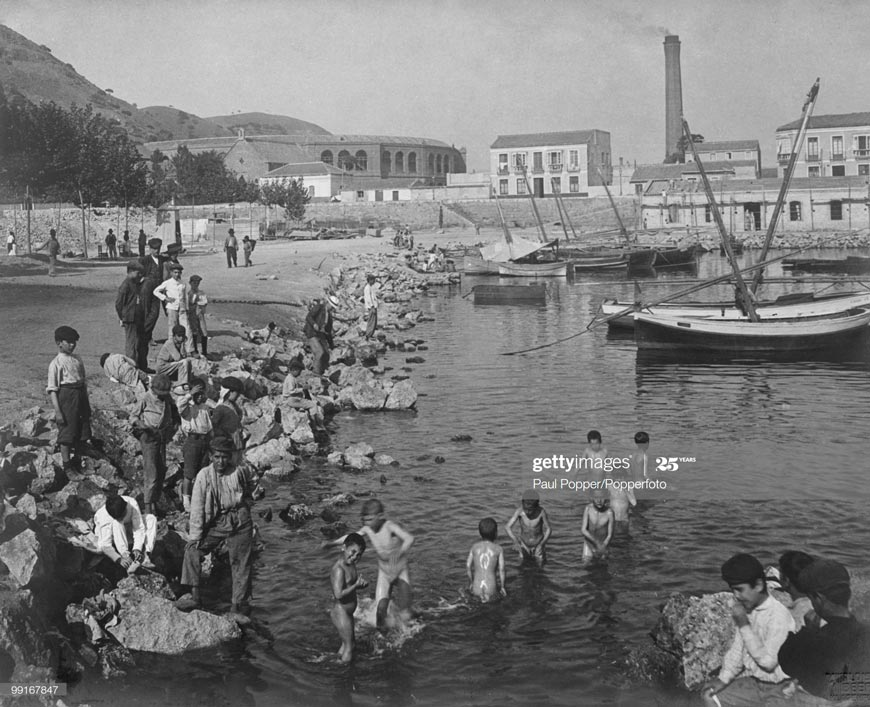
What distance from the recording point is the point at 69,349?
11.6m

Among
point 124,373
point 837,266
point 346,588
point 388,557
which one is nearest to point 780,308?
point 124,373

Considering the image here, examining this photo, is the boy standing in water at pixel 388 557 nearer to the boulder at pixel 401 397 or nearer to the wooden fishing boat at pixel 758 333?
the boulder at pixel 401 397

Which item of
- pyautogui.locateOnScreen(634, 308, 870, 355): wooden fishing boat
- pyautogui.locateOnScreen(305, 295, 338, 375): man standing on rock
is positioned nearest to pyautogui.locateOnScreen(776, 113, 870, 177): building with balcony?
pyautogui.locateOnScreen(634, 308, 870, 355): wooden fishing boat

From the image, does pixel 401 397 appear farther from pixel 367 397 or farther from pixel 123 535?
pixel 123 535

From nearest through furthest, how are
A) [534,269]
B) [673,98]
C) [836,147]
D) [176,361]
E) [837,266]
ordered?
[176,361] < [837,266] < [534,269] < [836,147] < [673,98]

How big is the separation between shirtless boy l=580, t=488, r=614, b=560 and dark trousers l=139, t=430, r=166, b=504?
5.61 meters

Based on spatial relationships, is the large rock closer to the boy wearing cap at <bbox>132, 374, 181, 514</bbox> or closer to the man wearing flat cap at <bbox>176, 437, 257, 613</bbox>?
the man wearing flat cap at <bbox>176, 437, 257, 613</bbox>

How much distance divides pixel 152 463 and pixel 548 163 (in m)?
98.2

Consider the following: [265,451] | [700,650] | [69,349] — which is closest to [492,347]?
[265,451]

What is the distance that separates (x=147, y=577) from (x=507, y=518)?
19.0ft

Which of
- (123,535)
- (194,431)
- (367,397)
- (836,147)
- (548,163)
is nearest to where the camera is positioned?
(123,535)

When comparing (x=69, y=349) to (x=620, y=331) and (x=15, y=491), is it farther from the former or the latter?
(x=620, y=331)

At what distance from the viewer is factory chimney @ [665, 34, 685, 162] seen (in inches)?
3890

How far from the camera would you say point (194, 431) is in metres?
11.9
